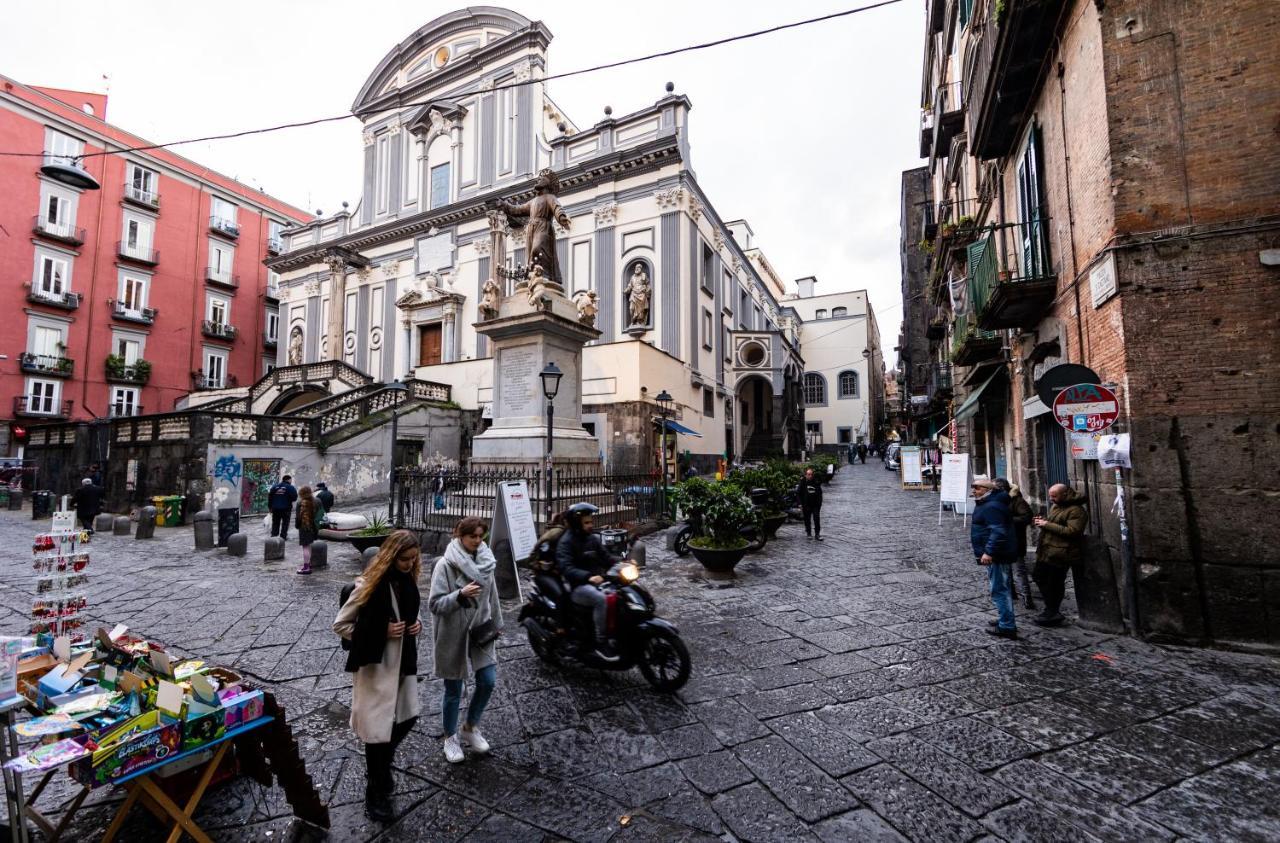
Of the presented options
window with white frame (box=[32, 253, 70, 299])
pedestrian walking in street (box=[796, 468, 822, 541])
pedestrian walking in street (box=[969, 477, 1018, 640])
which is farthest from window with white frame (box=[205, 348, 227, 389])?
pedestrian walking in street (box=[969, 477, 1018, 640])

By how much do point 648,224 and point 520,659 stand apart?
19933mm

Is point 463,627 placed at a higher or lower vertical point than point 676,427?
lower

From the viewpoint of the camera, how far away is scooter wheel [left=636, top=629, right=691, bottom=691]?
3881mm

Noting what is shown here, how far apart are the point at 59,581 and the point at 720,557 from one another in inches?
250

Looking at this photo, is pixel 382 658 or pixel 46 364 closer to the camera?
pixel 382 658

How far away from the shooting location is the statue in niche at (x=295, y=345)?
3000cm

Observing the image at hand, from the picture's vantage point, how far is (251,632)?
528 cm

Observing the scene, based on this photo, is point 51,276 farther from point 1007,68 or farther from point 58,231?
point 1007,68

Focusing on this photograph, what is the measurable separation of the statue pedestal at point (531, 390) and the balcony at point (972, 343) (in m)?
7.71

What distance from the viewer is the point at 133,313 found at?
26016 mm

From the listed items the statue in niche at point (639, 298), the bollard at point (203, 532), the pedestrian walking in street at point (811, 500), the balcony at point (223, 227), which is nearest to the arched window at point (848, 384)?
the statue in niche at point (639, 298)

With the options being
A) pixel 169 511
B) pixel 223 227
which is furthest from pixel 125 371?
pixel 169 511

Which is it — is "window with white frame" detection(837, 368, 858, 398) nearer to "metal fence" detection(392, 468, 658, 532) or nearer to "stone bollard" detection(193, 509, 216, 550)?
"metal fence" detection(392, 468, 658, 532)

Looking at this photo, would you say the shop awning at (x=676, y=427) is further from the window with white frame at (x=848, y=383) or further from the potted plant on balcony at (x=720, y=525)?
the window with white frame at (x=848, y=383)
